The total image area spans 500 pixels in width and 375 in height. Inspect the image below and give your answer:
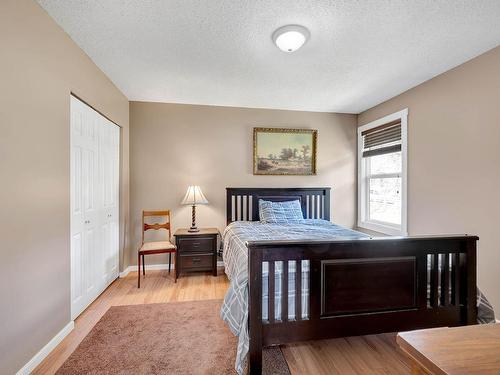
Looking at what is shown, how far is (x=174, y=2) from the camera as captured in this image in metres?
1.75

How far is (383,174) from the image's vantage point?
3.82 meters

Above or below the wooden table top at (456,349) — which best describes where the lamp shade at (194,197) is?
above

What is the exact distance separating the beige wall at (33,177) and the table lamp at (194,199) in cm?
160

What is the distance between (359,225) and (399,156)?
4.29 ft

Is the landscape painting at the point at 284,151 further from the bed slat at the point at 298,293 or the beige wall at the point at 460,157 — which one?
the bed slat at the point at 298,293

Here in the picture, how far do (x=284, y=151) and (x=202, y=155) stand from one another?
132 centimetres

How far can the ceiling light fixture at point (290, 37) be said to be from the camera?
6.55 ft

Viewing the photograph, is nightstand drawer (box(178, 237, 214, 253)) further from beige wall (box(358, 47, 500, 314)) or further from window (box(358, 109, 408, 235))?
beige wall (box(358, 47, 500, 314))

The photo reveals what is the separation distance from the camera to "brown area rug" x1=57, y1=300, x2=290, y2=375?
174 cm

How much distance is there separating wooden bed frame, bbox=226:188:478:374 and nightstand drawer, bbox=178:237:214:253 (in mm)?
1950

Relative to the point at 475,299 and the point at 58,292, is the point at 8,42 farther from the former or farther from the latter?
the point at 475,299

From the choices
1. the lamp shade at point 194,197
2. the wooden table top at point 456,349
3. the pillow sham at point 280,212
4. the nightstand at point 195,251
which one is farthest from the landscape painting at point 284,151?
the wooden table top at point 456,349

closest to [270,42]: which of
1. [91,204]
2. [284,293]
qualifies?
[284,293]

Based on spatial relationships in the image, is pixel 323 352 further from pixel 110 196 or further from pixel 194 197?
pixel 110 196
